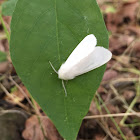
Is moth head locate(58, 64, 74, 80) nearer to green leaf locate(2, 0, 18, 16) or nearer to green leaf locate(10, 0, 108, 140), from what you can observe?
green leaf locate(10, 0, 108, 140)

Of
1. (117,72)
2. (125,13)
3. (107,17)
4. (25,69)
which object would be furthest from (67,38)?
(125,13)

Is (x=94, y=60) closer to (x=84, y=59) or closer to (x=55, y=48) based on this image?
(x=84, y=59)

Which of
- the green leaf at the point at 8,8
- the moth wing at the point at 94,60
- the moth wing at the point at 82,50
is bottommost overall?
the moth wing at the point at 94,60

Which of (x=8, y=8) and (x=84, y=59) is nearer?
(x=84, y=59)

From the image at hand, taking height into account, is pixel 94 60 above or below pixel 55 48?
below

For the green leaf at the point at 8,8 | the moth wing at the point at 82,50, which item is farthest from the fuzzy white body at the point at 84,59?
the green leaf at the point at 8,8

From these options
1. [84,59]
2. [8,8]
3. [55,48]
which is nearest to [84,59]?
[84,59]

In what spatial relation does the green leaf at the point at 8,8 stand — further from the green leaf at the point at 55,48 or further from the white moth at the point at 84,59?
the white moth at the point at 84,59
